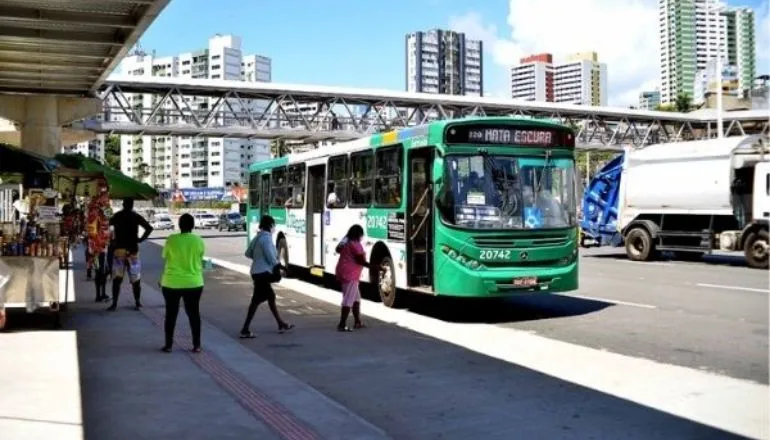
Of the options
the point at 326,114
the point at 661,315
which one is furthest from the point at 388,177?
the point at 326,114

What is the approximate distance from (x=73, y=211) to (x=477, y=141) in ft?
33.2

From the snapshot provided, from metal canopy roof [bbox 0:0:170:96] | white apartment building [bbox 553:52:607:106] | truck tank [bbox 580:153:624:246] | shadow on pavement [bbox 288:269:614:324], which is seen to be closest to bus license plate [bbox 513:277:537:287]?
shadow on pavement [bbox 288:269:614:324]

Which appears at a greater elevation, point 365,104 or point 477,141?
point 365,104

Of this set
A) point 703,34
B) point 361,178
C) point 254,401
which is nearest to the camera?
point 254,401

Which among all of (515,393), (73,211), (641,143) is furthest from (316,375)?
(641,143)

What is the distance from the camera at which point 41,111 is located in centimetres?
2516

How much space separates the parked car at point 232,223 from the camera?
6562 centimetres

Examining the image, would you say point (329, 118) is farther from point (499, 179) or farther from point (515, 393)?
point (515, 393)

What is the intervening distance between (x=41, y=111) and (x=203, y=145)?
385 feet

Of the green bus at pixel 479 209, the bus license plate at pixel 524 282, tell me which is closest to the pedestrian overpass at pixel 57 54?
the green bus at pixel 479 209

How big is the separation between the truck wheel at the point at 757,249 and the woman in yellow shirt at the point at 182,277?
1646 cm

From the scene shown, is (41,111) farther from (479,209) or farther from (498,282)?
(498,282)

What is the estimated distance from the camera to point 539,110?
188 feet

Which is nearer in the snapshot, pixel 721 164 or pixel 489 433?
pixel 489 433
